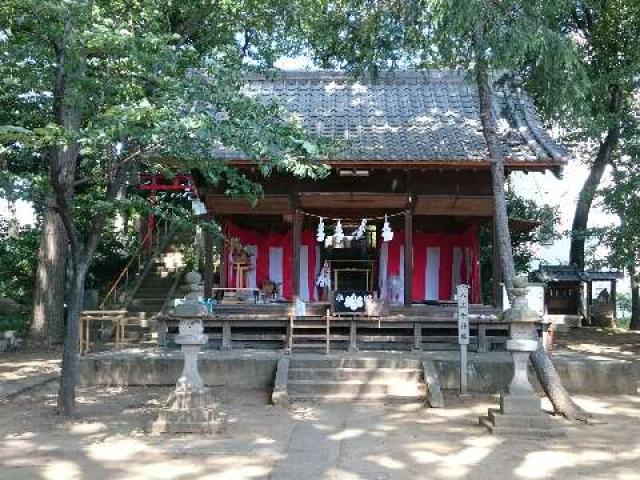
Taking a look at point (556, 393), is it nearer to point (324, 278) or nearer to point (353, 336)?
point (353, 336)

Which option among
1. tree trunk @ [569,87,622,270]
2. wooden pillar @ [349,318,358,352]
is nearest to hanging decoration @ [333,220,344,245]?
wooden pillar @ [349,318,358,352]

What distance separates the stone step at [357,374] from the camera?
10.1 m

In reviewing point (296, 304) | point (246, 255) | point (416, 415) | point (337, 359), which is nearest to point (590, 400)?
point (416, 415)

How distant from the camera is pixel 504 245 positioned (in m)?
8.84

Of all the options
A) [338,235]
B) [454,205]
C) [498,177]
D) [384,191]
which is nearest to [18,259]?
[338,235]

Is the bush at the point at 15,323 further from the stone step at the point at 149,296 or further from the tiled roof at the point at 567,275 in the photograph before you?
the tiled roof at the point at 567,275

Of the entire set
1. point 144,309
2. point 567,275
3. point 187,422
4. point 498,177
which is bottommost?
point 187,422

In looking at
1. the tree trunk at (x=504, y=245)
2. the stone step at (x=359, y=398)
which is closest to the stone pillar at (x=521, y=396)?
the tree trunk at (x=504, y=245)

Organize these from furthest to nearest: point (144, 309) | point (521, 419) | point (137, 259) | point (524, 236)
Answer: point (524, 236) → point (137, 259) → point (144, 309) → point (521, 419)

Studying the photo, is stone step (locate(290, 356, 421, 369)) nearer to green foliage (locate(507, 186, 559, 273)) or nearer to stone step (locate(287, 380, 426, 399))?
stone step (locate(287, 380, 426, 399))

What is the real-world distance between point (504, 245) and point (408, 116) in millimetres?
6186

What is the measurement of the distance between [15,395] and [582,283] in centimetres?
1744

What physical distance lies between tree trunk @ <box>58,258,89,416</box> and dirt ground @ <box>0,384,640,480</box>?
24 centimetres

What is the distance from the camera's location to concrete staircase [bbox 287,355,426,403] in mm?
9703
